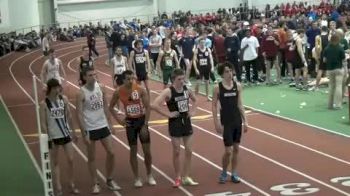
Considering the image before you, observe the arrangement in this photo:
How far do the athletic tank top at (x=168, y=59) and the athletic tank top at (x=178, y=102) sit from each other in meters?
7.89

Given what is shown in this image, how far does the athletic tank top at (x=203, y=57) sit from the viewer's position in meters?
18.5

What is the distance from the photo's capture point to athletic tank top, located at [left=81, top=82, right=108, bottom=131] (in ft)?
32.9

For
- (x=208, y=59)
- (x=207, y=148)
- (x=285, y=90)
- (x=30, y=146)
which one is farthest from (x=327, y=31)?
(x=30, y=146)

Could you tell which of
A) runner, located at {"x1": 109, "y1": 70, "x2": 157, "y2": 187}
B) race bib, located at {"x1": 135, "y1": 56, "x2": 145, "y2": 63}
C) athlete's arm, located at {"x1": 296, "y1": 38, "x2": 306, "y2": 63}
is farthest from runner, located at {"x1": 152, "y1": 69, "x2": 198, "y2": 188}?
athlete's arm, located at {"x1": 296, "y1": 38, "x2": 306, "y2": 63}

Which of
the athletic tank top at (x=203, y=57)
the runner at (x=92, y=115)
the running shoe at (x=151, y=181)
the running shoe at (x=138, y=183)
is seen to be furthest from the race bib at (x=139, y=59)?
the runner at (x=92, y=115)

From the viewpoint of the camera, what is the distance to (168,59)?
1816 cm

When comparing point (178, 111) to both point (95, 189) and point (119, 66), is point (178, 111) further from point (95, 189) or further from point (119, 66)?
point (119, 66)

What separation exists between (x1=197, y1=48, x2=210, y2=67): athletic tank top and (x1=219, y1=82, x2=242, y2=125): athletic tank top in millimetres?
8335

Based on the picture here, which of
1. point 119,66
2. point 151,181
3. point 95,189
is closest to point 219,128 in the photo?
point 151,181

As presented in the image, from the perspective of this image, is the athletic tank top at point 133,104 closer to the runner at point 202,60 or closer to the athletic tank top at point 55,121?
the athletic tank top at point 55,121

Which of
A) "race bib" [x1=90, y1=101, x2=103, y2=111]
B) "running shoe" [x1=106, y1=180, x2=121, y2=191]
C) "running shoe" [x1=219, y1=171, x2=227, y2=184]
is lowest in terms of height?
"running shoe" [x1=106, y1=180, x2=121, y2=191]

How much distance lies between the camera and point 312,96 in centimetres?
1878

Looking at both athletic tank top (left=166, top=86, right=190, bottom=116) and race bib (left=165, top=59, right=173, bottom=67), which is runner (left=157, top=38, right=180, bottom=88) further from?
athletic tank top (left=166, top=86, right=190, bottom=116)

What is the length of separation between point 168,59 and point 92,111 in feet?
27.1
